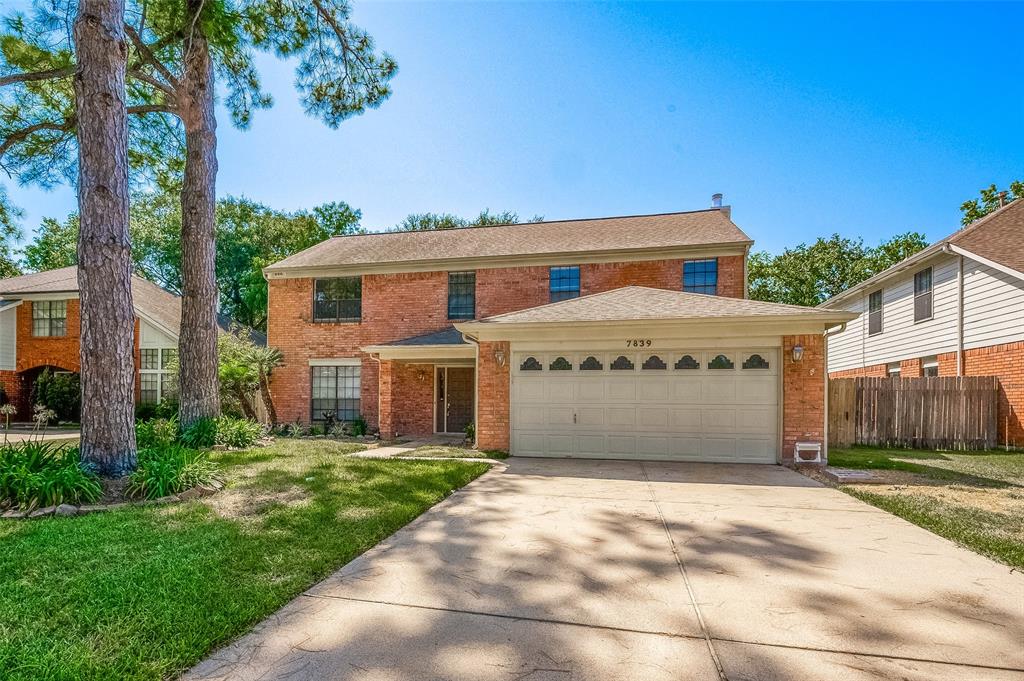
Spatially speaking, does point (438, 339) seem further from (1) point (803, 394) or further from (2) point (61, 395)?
(2) point (61, 395)

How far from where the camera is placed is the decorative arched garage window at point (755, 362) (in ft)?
29.5

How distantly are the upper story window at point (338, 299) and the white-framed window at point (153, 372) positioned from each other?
603 cm

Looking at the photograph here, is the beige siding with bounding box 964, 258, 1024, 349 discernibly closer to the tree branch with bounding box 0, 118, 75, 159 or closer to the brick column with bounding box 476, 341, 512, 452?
the brick column with bounding box 476, 341, 512, 452

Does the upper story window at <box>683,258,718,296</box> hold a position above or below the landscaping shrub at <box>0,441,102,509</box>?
above

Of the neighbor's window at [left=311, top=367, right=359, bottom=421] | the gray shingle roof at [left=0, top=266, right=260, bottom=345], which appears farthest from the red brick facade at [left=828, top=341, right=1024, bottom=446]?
the gray shingle roof at [left=0, top=266, right=260, bottom=345]

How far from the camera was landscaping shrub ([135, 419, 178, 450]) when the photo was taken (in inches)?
316

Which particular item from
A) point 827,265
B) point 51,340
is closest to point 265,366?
point 51,340

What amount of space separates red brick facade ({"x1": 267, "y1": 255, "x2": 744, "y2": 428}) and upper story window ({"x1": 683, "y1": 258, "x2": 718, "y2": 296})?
0.46ft

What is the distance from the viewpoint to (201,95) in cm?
976

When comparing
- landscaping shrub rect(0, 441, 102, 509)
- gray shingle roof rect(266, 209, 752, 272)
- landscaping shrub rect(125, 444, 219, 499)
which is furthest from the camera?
gray shingle roof rect(266, 209, 752, 272)

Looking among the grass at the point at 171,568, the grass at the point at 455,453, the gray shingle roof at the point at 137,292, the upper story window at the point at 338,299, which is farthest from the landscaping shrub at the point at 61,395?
the grass at the point at 171,568

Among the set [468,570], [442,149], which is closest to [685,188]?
[442,149]

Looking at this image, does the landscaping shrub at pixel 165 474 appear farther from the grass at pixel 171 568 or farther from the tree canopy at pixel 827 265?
the tree canopy at pixel 827 265

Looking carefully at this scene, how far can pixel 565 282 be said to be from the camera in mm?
13695
